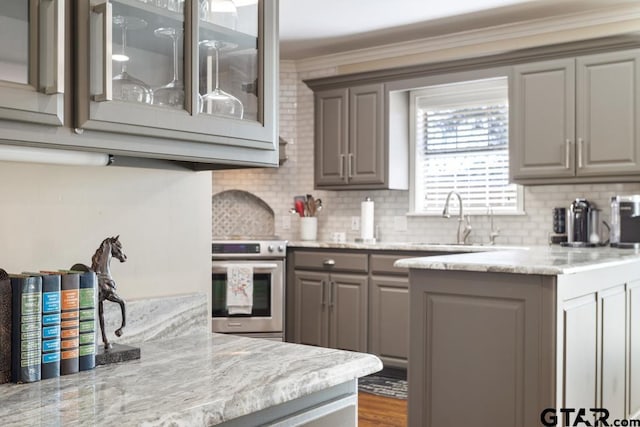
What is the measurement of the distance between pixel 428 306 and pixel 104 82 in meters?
2.15

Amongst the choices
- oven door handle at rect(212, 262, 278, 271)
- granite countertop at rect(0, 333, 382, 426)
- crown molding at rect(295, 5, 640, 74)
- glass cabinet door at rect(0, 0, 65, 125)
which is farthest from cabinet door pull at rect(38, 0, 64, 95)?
crown molding at rect(295, 5, 640, 74)

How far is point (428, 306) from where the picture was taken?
3.12 metres

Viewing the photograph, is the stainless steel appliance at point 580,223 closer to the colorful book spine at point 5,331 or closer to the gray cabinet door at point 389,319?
the gray cabinet door at point 389,319

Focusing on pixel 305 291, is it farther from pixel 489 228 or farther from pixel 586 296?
pixel 586 296

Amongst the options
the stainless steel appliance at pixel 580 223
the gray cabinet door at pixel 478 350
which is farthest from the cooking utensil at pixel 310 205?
the gray cabinet door at pixel 478 350

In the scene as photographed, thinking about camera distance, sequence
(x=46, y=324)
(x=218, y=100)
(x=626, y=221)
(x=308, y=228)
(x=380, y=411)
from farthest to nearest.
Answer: (x=308, y=228)
(x=626, y=221)
(x=380, y=411)
(x=218, y=100)
(x=46, y=324)

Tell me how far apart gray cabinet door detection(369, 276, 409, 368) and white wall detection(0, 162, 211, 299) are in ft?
10.2

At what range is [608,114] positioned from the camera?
4.48m

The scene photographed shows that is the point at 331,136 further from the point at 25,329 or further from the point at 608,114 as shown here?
the point at 25,329


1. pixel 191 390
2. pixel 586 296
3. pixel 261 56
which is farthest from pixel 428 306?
pixel 191 390

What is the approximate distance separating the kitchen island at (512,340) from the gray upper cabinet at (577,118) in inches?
52.3

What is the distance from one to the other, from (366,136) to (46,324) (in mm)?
4428

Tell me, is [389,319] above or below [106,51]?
below

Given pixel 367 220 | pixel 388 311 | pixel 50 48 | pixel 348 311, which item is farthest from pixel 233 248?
pixel 50 48
